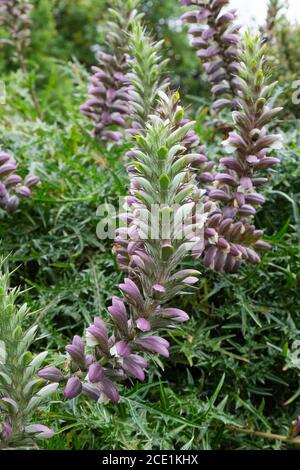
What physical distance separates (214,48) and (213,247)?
0.49 m

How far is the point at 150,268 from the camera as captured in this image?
83 cm

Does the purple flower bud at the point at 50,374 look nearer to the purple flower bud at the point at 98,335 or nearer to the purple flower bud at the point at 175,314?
the purple flower bud at the point at 98,335

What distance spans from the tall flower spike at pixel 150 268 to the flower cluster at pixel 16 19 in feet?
4.00

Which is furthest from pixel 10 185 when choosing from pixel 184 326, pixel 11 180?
pixel 184 326

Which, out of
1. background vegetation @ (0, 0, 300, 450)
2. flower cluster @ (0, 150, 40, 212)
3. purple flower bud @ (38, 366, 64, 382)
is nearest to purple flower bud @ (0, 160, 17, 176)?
flower cluster @ (0, 150, 40, 212)

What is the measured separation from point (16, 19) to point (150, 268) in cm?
143

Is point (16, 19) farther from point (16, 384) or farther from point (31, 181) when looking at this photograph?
point (16, 384)

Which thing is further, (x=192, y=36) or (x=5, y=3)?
(x=5, y=3)

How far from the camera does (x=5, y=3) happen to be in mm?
1878

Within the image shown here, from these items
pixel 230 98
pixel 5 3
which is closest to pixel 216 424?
pixel 230 98

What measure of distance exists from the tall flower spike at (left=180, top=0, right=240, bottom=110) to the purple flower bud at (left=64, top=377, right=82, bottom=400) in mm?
748

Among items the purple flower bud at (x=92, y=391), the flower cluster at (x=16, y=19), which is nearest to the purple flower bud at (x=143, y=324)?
the purple flower bud at (x=92, y=391)

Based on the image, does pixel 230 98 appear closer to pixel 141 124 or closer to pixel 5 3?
pixel 141 124
